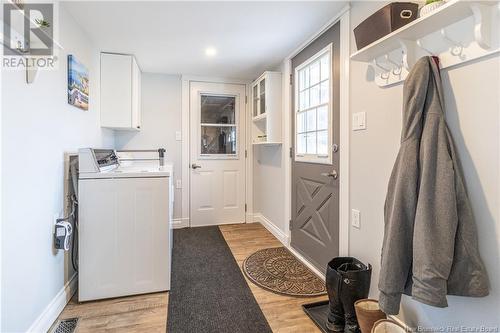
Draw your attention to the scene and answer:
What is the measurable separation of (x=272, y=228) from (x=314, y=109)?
1734 mm

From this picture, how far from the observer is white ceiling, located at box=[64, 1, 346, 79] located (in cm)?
199

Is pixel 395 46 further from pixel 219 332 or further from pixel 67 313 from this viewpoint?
pixel 67 313

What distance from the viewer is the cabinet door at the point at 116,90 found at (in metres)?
2.92

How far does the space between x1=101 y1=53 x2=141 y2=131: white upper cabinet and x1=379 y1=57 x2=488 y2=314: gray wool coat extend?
8.90 feet

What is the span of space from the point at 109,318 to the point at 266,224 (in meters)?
2.31

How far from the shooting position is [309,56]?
261cm

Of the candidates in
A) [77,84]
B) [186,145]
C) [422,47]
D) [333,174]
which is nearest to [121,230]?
[77,84]

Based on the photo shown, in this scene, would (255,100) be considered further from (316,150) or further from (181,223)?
(181,223)

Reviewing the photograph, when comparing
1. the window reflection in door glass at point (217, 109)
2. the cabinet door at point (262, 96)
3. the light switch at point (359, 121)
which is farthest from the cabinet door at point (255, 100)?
the light switch at point (359, 121)

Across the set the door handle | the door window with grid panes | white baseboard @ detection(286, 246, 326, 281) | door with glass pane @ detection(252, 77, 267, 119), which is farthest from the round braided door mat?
door with glass pane @ detection(252, 77, 267, 119)

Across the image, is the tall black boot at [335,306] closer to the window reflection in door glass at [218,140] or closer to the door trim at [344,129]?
the door trim at [344,129]

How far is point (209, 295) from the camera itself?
6.84 ft

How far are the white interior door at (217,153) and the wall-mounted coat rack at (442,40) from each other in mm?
2522

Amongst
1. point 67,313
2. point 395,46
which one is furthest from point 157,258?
point 395,46
